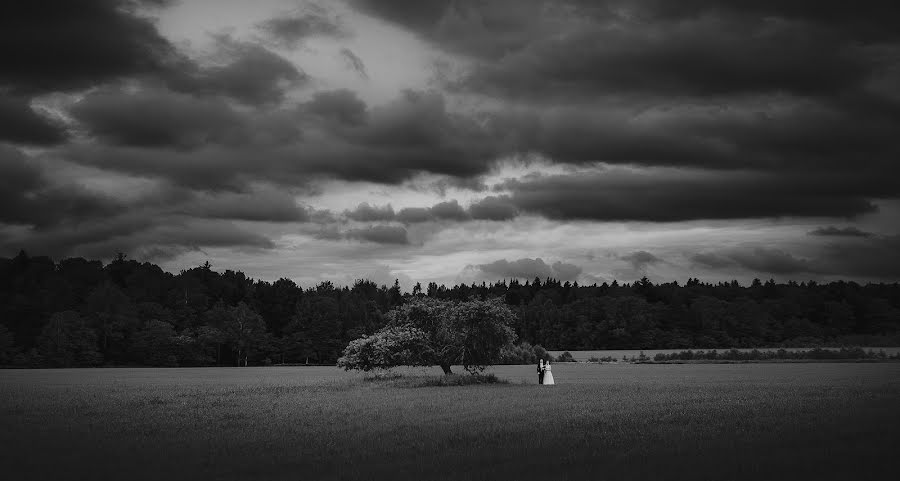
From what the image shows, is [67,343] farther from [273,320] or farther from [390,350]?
[390,350]

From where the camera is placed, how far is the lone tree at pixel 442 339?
55.0m

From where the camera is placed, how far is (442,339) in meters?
56.3

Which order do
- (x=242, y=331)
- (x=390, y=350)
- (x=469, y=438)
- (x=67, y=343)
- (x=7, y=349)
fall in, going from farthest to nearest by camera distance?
1. (x=242, y=331)
2. (x=67, y=343)
3. (x=7, y=349)
4. (x=390, y=350)
5. (x=469, y=438)

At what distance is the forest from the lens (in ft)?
423

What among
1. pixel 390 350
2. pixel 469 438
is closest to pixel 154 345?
pixel 390 350

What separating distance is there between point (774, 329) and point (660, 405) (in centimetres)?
14347

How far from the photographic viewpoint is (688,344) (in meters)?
156

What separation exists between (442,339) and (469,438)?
3305cm

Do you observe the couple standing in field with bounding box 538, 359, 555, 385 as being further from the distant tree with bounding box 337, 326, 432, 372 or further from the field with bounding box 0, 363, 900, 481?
the field with bounding box 0, 363, 900, 481

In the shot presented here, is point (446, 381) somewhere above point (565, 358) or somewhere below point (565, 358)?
above

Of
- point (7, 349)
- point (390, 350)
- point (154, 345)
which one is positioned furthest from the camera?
point (154, 345)

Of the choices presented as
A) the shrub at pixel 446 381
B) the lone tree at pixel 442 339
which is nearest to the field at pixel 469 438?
the shrub at pixel 446 381

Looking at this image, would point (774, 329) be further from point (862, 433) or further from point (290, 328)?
point (862, 433)

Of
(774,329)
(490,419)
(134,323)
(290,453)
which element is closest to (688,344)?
(774,329)
